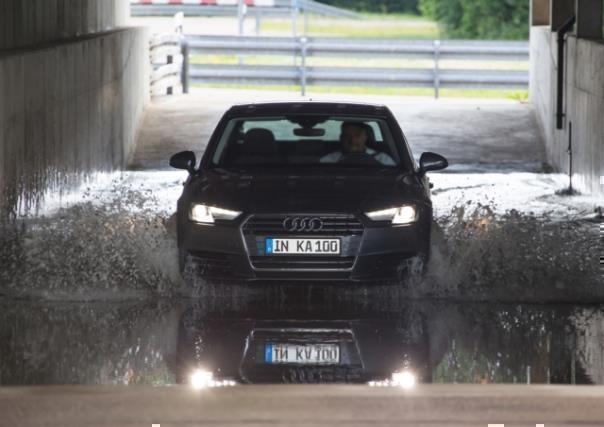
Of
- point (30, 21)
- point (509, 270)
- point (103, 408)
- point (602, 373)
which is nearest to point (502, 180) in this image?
point (30, 21)

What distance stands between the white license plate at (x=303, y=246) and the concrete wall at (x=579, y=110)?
7.77 m

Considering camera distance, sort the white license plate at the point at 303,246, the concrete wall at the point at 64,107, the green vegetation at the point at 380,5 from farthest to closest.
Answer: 1. the green vegetation at the point at 380,5
2. the concrete wall at the point at 64,107
3. the white license plate at the point at 303,246

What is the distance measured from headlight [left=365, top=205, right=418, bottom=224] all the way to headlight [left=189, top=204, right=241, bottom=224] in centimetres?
96

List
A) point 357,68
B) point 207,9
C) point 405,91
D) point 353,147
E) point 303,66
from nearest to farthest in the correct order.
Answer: point 353,147, point 303,66, point 357,68, point 405,91, point 207,9

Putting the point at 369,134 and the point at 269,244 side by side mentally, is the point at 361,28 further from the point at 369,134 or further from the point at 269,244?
the point at 269,244

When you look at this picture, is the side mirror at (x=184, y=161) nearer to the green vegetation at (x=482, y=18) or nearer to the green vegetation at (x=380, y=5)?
the green vegetation at (x=482, y=18)

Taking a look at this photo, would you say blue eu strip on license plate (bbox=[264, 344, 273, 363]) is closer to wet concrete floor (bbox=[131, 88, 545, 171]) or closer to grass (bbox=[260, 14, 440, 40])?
wet concrete floor (bbox=[131, 88, 545, 171])

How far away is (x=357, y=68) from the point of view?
1467 inches

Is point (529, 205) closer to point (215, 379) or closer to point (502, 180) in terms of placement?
point (502, 180)

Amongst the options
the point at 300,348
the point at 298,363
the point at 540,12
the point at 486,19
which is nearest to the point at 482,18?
the point at 486,19

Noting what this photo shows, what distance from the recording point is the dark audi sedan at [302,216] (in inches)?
→ 472

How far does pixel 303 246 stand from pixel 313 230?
13 centimetres

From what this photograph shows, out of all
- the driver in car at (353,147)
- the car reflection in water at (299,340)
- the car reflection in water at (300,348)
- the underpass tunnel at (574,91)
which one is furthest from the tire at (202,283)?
the underpass tunnel at (574,91)

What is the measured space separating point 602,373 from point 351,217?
2.88 metres
